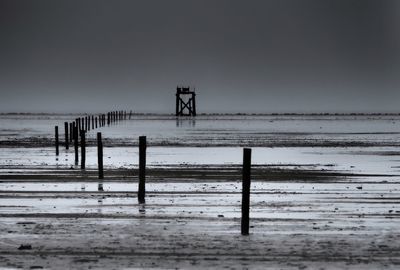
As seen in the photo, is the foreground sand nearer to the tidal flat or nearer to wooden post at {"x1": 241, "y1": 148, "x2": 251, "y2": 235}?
the tidal flat

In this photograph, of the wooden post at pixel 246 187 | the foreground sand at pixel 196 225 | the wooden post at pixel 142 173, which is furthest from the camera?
the wooden post at pixel 142 173

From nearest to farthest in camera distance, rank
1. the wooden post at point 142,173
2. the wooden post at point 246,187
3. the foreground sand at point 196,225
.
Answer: the foreground sand at point 196,225
the wooden post at point 246,187
the wooden post at point 142,173

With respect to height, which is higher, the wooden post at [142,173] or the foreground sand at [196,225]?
the wooden post at [142,173]

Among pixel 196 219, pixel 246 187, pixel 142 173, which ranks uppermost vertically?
pixel 246 187

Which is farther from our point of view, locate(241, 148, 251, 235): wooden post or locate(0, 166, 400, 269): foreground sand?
locate(241, 148, 251, 235): wooden post

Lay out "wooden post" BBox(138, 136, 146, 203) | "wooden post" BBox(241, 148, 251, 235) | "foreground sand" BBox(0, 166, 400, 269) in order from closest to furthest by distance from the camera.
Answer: "foreground sand" BBox(0, 166, 400, 269) < "wooden post" BBox(241, 148, 251, 235) < "wooden post" BBox(138, 136, 146, 203)

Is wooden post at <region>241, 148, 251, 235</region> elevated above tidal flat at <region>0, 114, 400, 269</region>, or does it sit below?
above

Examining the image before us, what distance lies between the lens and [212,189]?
16.7 meters

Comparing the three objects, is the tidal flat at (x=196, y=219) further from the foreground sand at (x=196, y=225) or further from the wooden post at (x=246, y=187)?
the wooden post at (x=246, y=187)

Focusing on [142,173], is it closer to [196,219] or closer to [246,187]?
[196,219]

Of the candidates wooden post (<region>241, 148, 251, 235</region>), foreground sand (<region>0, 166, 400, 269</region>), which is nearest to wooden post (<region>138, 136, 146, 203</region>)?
foreground sand (<region>0, 166, 400, 269</region>)

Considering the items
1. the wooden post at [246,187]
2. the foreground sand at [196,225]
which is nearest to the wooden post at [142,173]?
the foreground sand at [196,225]

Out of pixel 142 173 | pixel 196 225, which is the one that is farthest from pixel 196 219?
pixel 142 173

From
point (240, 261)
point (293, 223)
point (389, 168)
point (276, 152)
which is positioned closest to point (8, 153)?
point (276, 152)
